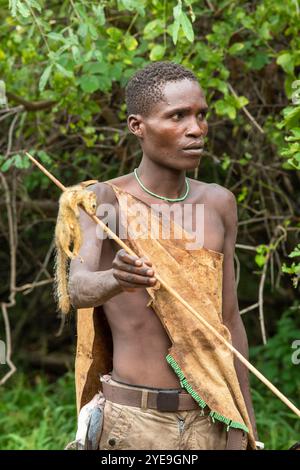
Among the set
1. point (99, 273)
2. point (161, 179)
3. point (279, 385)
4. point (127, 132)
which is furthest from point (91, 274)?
point (279, 385)

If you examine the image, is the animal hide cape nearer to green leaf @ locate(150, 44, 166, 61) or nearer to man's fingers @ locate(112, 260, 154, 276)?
man's fingers @ locate(112, 260, 154, 276)

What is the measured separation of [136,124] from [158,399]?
85cm

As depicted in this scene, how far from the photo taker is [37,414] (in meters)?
5.98

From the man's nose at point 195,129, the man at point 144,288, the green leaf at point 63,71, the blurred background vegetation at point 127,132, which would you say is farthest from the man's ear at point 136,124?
the green leaf at point 63,71

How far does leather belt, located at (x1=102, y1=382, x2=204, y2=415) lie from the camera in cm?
280

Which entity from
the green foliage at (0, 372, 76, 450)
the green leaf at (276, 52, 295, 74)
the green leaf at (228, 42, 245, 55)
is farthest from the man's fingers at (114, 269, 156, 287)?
the green foliage at (0, 372, 76, 450)

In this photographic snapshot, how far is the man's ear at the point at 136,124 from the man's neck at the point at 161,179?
3.6 inches

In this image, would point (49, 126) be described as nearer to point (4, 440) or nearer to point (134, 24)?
point (134, 24)

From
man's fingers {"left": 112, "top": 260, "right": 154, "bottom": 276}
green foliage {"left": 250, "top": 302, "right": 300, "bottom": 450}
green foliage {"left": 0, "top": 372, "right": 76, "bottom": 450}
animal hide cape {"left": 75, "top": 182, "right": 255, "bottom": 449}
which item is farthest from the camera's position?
green foliage {"left": 250, "top": 302, "right": 300, "bottom": 450}

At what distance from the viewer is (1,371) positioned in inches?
263

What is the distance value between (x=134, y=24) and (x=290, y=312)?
2187 mm

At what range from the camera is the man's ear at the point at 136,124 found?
2936 millimetres

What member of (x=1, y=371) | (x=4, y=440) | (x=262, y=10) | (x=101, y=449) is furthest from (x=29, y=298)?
(x=101, y=449)

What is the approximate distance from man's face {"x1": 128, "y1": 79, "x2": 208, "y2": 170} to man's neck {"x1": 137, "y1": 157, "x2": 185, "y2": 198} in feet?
0.10
